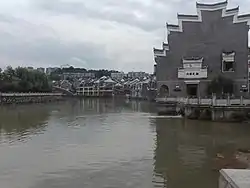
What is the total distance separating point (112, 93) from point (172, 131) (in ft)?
476

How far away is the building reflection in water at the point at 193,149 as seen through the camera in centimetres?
1557

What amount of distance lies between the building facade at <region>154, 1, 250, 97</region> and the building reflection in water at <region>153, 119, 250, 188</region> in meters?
20.5

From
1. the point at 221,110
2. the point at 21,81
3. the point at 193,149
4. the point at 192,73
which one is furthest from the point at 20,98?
the point at 193,149

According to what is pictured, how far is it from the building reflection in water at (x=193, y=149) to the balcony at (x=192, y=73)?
20.4 metres

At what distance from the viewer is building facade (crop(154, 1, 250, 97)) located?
2190 inches

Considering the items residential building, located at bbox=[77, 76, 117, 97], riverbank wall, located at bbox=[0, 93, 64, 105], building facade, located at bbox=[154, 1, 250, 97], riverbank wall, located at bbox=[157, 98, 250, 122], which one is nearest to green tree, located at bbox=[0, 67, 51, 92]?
riverbank wall, located at bbox=[0, 93, 64, 105]

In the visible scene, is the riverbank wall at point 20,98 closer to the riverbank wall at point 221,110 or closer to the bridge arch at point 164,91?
the bridge arch at point 164,91

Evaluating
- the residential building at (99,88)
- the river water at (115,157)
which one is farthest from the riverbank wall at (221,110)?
the residential building at (99,88)

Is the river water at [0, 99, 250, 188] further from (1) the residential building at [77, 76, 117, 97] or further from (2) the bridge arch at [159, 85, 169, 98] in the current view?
(1) the residential building at [77, 76, 117, 97]

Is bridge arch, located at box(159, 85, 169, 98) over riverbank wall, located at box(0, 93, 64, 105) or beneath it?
over

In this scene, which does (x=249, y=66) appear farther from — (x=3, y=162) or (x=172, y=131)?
(x=3, y=162)

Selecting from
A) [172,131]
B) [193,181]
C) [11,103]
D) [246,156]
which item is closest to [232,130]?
[172,131]

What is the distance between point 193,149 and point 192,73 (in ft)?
121

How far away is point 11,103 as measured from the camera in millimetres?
87250
